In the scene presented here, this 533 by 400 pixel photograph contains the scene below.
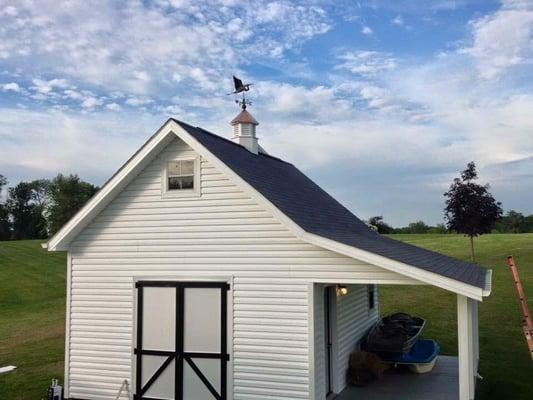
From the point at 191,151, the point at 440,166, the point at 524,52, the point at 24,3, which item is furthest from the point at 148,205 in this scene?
the point at 440,166

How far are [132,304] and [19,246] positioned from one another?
129 ft

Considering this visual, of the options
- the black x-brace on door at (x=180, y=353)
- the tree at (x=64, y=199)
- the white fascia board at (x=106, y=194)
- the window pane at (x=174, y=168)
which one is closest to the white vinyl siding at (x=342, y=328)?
the black x-brace on door at (x=180, y=353)

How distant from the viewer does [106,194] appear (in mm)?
10445

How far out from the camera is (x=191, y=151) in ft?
34.1

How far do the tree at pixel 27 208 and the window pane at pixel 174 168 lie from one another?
6369cm

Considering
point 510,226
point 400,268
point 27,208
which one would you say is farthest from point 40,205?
point 400,268

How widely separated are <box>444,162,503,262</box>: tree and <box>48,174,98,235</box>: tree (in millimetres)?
40170

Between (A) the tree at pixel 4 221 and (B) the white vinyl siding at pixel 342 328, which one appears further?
(A) the tree at pixel 4 221

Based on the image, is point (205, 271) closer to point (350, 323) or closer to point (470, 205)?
point (350, 323)

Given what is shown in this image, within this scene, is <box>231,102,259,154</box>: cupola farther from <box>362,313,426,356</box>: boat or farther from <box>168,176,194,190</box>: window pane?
<box>362,313,426,356</box>: boat

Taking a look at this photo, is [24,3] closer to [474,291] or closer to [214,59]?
[214,59]

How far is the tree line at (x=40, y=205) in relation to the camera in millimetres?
57031

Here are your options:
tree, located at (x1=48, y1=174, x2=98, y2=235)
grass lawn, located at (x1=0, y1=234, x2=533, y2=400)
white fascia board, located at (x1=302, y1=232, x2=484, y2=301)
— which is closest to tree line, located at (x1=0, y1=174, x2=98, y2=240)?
tree, located at (x1=48, y1=174, x2=98, y2=235)

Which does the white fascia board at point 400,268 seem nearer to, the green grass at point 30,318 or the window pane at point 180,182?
the window pane at point 180,182
